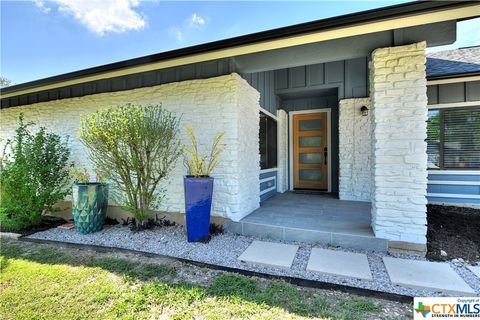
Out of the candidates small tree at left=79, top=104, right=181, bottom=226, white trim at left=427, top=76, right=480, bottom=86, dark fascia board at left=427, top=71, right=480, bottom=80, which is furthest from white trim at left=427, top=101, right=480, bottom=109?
small tree at left=79, top=104, right=181, bottom=226

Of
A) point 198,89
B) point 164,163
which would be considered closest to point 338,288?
point 164,163

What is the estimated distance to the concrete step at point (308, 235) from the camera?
300cm

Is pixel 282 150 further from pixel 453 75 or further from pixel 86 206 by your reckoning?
pixel 86 206

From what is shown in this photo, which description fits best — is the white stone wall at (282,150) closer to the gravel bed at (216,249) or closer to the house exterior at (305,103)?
the house exterior at (305,103)

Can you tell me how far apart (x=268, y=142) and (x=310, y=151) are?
1.71 m

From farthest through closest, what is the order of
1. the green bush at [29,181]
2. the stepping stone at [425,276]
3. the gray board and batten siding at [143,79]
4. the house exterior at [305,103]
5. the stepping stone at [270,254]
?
1. the green bush at [29,181]
2. the gray board and batten siding at [143,79]
3. the house exterior at [305,103]
4. the stepping stone at [270,254]
5. the stepping stone at [425,276]

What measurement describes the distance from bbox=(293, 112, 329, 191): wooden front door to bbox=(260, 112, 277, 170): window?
98 cm

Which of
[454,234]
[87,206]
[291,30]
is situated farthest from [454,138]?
[87,206]

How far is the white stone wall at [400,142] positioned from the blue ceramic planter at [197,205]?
94.5 inches

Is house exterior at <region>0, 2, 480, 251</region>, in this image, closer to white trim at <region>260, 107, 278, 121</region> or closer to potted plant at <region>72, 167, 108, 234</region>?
white trim at <region>260, 107, 278, 121</region>

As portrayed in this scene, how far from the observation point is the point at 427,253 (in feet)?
9.33

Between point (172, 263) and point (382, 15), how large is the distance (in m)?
3.63

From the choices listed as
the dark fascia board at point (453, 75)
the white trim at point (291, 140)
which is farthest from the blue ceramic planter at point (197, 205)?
the dark fascia board at point (453, 75)

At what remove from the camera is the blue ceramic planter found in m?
3.36
